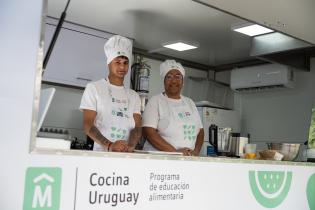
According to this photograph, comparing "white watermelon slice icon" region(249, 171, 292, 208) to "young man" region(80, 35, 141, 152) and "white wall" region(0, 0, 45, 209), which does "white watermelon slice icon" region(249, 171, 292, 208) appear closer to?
"young man" region(80, 35, 141, 152)

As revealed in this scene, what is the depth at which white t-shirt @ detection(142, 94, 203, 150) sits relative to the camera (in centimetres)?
200

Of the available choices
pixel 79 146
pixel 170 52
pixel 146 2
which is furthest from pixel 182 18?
pixel 79 146

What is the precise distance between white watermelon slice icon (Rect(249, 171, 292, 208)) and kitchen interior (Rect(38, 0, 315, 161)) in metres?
0.22

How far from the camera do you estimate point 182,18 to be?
3.04 m

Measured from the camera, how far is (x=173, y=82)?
2.10 meters

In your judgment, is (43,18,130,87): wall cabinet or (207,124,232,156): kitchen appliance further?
(43,18,130,87): wall cabinet

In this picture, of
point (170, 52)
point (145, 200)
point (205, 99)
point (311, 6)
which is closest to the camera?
point (145, 200)

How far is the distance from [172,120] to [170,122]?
0.06 ft

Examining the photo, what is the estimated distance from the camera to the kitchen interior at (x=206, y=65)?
2.83 metres

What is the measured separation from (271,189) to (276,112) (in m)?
2.49

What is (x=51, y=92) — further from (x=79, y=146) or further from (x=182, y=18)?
(x=182, y=18)

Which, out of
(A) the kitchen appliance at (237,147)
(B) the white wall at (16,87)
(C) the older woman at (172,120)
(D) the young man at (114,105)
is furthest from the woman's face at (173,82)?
(B) the white wall at (16,87)

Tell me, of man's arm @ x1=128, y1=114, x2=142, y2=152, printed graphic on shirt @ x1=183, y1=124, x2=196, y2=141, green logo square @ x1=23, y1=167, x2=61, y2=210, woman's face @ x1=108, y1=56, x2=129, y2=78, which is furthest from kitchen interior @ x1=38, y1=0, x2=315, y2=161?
green logo square @ x1=23, y1=167, x2=61, y2=210

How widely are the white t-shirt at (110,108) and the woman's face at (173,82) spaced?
29 cm
